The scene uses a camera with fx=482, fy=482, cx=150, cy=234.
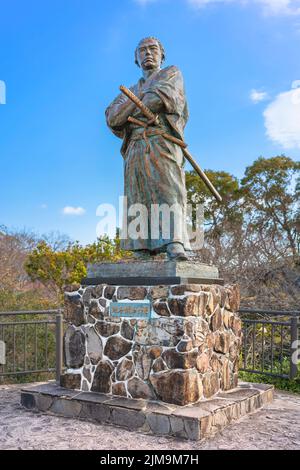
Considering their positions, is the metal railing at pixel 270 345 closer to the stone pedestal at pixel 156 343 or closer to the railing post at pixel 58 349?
the stone pedestal at pixel 156 343

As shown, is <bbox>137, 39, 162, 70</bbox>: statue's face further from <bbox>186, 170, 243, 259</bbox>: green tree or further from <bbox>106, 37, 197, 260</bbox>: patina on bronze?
<bbox>186, 170, 243, 259</bbox>: green tree

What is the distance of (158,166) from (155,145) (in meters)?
0.24

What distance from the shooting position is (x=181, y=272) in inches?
185

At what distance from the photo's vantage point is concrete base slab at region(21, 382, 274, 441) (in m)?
4.11

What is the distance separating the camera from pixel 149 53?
5328mm

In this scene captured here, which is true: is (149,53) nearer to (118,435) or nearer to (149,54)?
(149,54)

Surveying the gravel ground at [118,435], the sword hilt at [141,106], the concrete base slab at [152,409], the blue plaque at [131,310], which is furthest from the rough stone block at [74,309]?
the sword hilt at [141,106]

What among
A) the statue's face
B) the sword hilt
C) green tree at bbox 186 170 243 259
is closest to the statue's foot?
the sword hilt

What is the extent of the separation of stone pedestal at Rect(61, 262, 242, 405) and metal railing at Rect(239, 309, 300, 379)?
6.24ft

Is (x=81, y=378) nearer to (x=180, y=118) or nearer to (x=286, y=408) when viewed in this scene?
(x=286, y=408)
